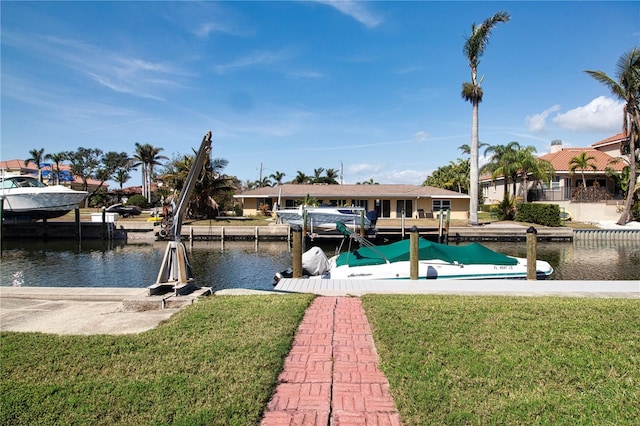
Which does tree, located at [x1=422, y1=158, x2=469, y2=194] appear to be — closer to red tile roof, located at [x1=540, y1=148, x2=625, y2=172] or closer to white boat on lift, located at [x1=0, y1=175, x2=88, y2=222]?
red tile roof, located at [x1=540, y1=148, x2=625, y2=172]

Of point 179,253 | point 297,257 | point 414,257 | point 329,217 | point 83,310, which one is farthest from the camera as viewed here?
point 329,217

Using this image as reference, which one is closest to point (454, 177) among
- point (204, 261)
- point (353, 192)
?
point (353, 192)

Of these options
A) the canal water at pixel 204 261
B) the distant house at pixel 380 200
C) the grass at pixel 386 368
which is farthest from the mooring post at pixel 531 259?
the distant house at pixel 380 200

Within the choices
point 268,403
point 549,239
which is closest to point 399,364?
point 268,403

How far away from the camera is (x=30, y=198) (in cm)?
3058

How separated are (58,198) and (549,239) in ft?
119

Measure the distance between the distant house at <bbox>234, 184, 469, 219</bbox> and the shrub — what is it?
19.6ft

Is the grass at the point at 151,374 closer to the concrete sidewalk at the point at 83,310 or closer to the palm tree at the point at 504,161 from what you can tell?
the concrete sidewalk at the point at 83,310

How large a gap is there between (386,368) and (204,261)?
18285mm

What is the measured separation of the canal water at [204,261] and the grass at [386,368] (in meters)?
9.49

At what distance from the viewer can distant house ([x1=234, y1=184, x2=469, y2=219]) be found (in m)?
41.6

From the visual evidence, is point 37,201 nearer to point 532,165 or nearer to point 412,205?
point 412,205

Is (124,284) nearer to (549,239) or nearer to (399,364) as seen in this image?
(399,364)

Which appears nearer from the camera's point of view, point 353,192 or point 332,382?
point 332,382
